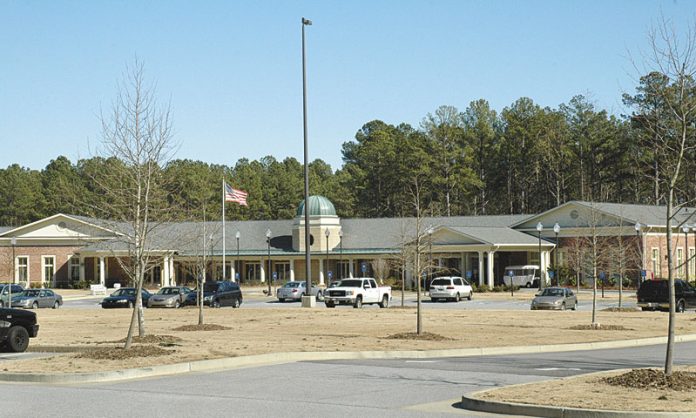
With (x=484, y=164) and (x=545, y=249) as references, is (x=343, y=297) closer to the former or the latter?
(x=545, y=249)

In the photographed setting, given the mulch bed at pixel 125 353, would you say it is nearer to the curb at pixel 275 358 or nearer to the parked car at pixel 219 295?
the curb at pixel 275 358

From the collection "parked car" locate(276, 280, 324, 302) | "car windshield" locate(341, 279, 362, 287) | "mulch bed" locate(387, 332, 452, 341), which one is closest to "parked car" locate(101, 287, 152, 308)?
"parked car" locate(276, 280, 324, 302)

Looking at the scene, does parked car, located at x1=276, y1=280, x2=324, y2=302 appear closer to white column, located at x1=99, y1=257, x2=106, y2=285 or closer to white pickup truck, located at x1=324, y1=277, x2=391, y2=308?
white pickup truck, located at x1=324, y1=277, x2=391, y2=308

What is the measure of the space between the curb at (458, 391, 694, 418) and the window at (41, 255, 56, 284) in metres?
79.5

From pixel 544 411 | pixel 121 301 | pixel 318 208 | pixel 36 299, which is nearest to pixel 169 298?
pixel 121 301

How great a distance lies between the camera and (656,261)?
78.0 metres

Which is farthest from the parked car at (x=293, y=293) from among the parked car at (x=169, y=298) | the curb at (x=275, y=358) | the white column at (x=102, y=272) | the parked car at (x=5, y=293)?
the curb at (x=275, y=358)

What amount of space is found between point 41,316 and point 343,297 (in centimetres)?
1492

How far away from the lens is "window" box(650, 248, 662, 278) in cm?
7762

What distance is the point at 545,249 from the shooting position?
8150 centimetres

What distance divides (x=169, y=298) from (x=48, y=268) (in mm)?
40497

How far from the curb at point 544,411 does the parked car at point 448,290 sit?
1797 inches

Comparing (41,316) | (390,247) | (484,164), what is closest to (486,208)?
(484,164)

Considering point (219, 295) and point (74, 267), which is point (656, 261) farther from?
point (74, 267)
